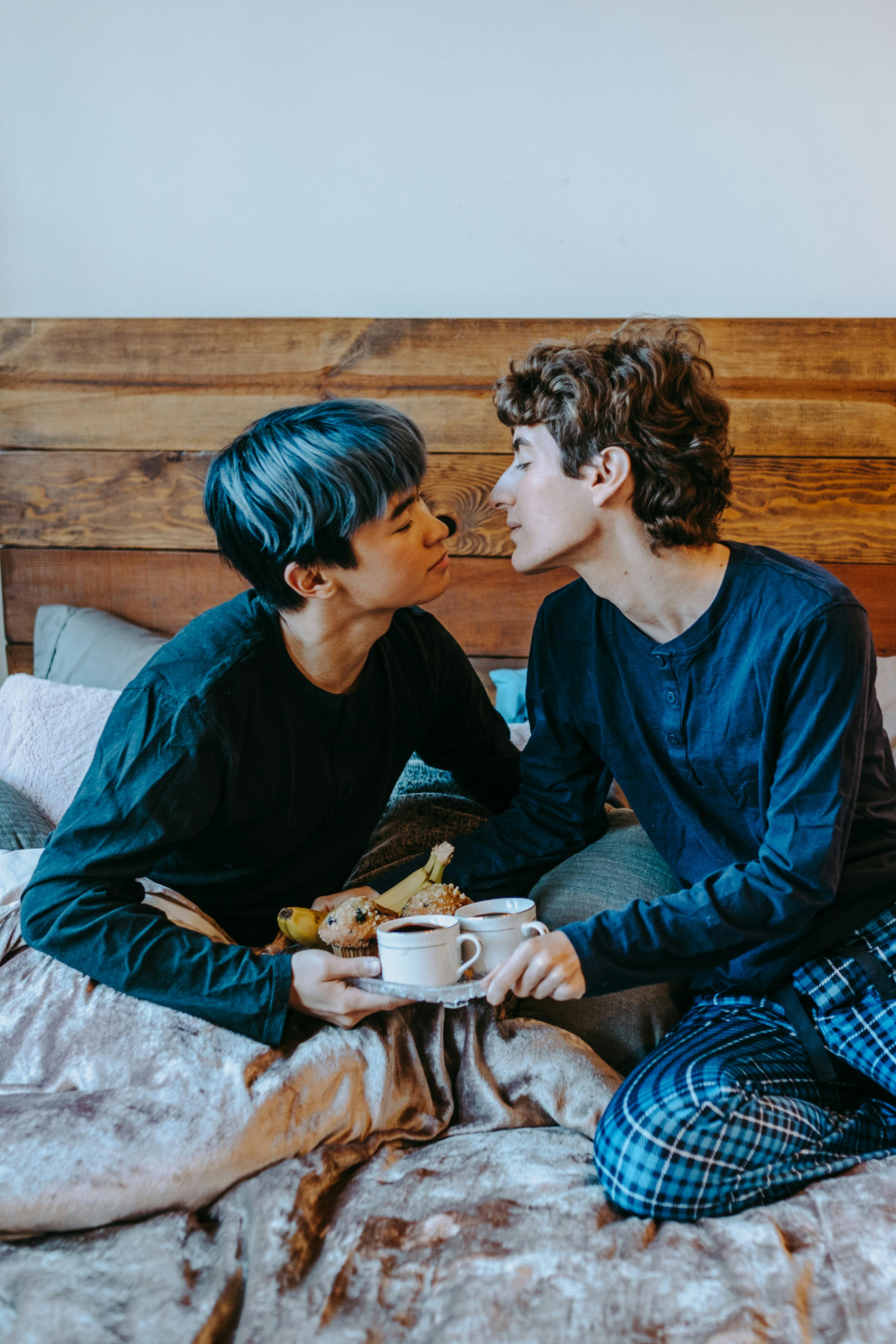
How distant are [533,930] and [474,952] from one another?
0.24ft

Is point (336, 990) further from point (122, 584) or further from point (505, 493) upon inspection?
point (122, 584)

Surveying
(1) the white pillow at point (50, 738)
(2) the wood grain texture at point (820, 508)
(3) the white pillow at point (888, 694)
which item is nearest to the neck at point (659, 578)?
(3) the white pillow at point (888, 694)

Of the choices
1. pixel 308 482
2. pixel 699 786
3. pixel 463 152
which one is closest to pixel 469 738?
pixel 699 786

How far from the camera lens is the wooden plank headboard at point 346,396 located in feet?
6.40

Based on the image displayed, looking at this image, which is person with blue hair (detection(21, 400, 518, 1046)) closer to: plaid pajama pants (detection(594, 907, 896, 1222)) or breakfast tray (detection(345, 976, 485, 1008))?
breakfast tray (detection(345, 976, 485, 1008))

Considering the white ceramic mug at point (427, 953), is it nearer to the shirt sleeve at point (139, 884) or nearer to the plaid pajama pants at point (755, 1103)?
the shirt sleeve at point (139, 884)

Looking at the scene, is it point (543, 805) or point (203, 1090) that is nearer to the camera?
point (203, 1090)

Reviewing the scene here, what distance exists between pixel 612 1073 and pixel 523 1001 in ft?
0.45

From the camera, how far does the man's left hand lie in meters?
0.98

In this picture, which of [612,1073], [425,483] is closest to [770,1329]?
[612,1073]

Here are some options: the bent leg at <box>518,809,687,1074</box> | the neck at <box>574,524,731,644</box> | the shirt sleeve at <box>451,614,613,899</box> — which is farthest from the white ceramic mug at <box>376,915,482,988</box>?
the neck at <box>574,524,731,644</box>

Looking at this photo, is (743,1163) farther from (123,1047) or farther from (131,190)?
(131,190)

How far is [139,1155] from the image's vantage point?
0.90 m

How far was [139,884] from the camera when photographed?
1.16m
